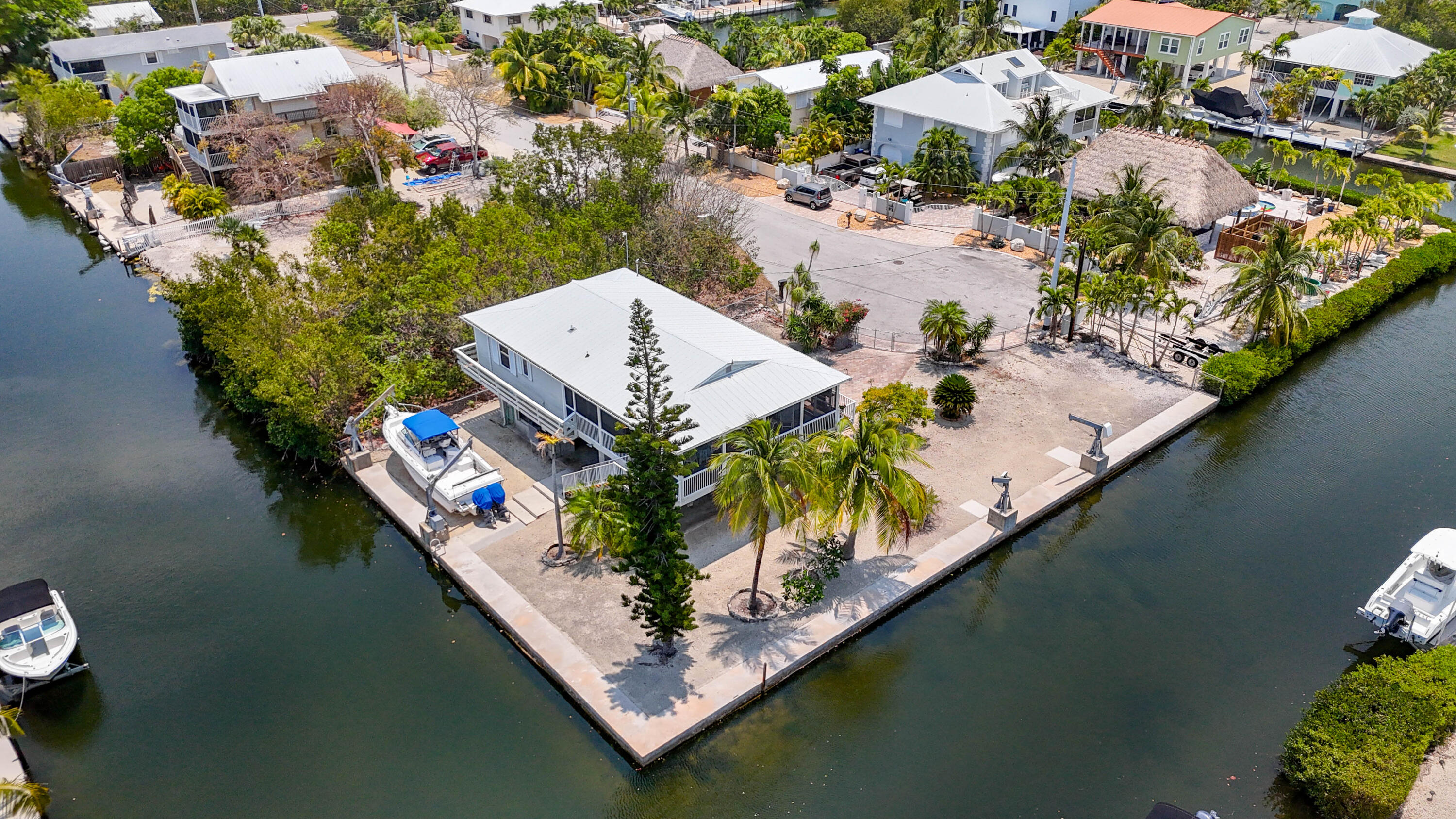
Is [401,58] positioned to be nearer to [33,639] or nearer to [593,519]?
[33,639]

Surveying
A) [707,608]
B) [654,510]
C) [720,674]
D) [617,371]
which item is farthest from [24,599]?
[720,674]

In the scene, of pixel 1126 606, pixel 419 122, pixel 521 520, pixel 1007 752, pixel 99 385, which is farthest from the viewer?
pixel 419 122

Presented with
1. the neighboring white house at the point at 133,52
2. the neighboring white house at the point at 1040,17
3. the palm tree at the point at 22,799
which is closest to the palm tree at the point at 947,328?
the palm tree at the point at 22,799

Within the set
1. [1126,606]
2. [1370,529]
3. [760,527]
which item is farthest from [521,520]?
[1370,529]

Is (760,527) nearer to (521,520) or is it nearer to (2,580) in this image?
(521,520)

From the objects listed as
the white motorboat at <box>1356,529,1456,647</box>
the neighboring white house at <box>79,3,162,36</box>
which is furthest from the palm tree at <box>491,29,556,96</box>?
the white motorboat at <box>1356,529,1456,647</box>

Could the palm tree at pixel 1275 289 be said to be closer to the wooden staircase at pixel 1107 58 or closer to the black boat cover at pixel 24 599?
the black boat cover at pixel 24 599

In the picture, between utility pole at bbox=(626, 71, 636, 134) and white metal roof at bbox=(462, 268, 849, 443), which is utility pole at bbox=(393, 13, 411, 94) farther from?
white metal roof at bbox=(462, 268, 849, 443)
